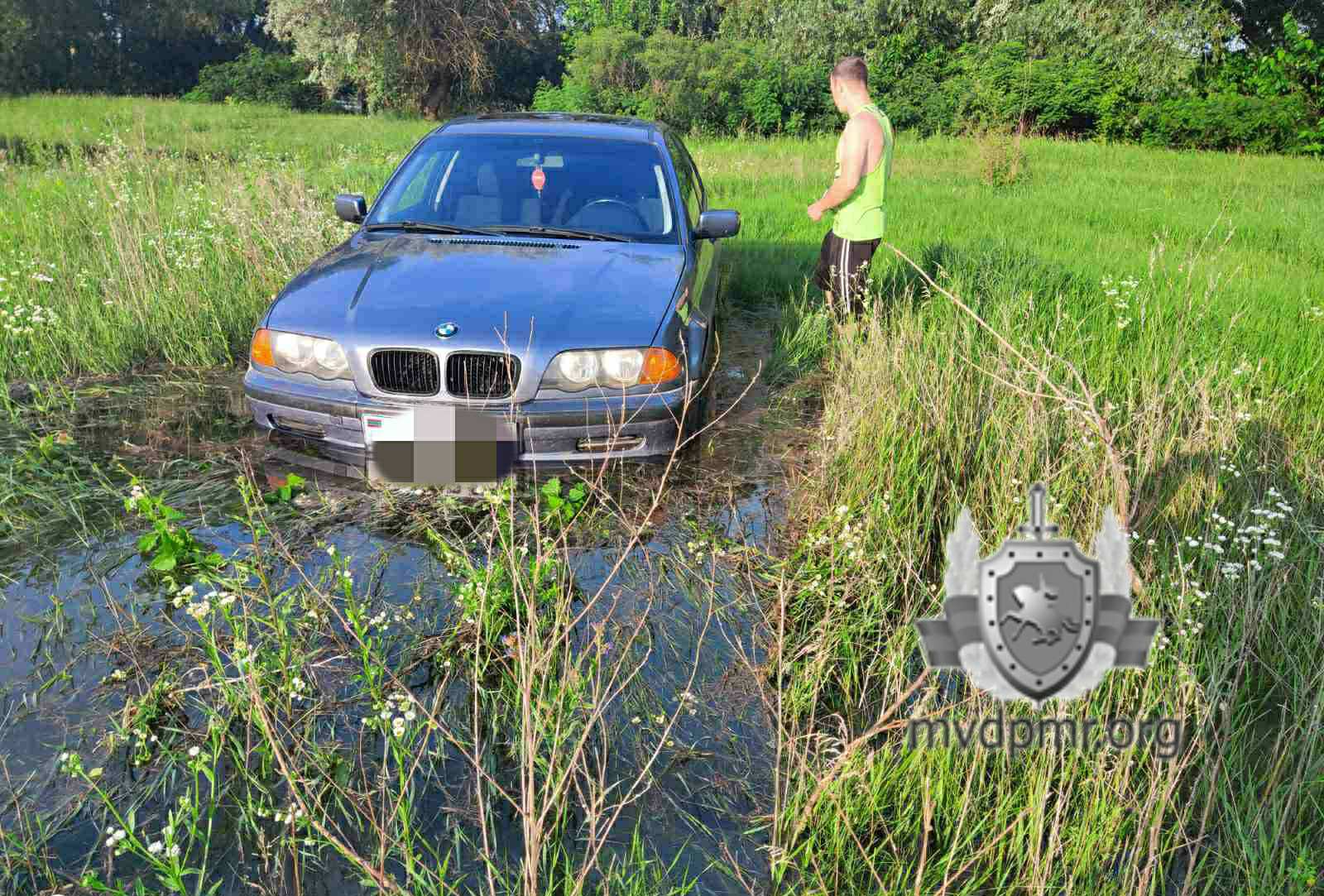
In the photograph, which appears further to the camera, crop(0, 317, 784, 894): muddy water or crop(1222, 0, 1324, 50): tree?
crop(1222, 0, 1324, 50): tree

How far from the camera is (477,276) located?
4.36 metres

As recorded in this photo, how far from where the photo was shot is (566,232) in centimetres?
504

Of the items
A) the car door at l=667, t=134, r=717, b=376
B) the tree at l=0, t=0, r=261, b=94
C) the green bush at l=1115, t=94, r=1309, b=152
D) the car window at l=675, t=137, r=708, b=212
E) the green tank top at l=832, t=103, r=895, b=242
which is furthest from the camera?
the tree at l=0, t=0, r=261, b=94

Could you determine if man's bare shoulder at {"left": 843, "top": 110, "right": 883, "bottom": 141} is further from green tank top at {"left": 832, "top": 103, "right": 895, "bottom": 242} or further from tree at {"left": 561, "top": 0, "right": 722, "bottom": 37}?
tree at {"left": 561, "top": 0, "right": 722, "bottom": 37}

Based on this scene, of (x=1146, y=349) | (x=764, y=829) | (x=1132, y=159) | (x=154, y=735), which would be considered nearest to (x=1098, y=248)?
(x=1146, y=349)

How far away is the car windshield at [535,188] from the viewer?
5203mm

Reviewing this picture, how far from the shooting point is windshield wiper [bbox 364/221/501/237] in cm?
502

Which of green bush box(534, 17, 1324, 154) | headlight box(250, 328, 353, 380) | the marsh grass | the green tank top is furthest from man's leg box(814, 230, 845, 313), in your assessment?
green bush box(534, 17, 1324, 154)

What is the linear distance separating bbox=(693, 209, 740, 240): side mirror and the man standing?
1.97 ft

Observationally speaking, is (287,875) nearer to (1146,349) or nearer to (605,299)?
(605,299)

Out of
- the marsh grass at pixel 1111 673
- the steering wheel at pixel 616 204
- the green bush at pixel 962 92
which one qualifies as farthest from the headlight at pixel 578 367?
the green bush at pixel 962 92

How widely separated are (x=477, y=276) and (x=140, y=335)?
10.5 ft

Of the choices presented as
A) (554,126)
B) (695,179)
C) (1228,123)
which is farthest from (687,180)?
(1228,123)

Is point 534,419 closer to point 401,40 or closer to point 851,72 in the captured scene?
point 851,72
